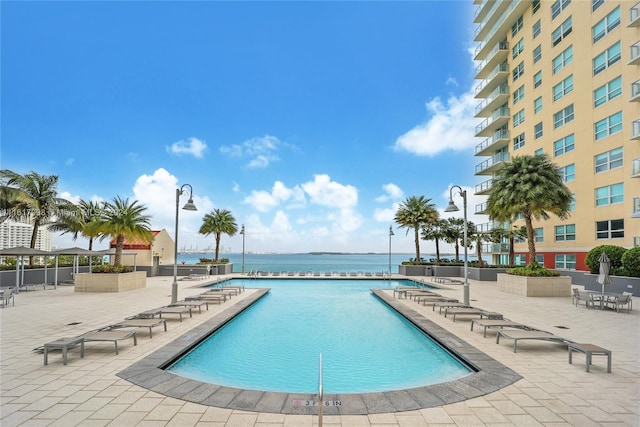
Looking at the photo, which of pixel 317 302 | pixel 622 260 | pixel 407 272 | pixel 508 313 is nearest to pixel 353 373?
pixel 508 313

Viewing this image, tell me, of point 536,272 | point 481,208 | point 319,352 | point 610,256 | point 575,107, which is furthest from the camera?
point 481,208

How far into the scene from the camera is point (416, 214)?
33969mm

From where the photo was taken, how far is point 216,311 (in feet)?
43.0

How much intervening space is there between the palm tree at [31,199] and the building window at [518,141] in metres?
41.2

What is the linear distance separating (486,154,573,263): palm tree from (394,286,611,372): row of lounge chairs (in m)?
7.63

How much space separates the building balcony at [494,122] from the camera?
116 feet

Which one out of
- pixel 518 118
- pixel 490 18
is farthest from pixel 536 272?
pixel 490 18

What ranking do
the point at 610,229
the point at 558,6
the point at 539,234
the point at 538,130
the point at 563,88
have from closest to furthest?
the point at 610,229 → the point at 563,88 → the point at 558,6 → the point at 539,234 → the point at 538,130

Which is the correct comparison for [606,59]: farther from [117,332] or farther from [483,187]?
[117,332]

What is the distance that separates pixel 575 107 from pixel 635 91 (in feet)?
17.8

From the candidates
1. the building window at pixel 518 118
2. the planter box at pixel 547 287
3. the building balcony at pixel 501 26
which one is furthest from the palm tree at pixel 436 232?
the building balcony at pixel 501 26

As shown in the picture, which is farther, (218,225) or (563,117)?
(218,225)

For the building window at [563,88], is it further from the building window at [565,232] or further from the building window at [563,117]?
the building window at [565,232]

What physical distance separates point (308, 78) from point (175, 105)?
15335mm
